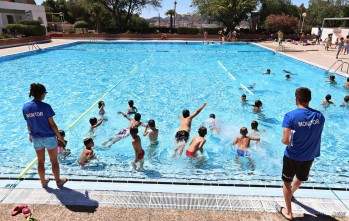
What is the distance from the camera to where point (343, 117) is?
884 centimetres

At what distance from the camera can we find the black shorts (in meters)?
3.34

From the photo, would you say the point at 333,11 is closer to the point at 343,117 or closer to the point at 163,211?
the point at 343,117

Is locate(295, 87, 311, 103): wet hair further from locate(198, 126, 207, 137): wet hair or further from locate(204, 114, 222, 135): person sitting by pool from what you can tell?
locate(204, 114, 222, 135): person sitting by pool

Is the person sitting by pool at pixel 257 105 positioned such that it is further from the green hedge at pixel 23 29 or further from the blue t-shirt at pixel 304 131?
the green hedge at pixel 23 29

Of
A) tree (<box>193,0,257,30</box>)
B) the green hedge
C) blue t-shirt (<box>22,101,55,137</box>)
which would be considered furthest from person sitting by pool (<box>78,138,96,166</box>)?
tree (<box>193,0,257,30</box>)

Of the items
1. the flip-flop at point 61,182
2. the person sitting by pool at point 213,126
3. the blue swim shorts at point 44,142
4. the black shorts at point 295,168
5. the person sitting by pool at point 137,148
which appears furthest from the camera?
the person sitting by pool at point 213,126

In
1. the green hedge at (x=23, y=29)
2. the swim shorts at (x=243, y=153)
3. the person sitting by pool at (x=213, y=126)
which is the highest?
the green hedge at (x=23, y=29)

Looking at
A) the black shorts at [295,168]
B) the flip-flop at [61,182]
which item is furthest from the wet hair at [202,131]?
the flip-flop at [61,182]

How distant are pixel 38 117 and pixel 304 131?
345 cm

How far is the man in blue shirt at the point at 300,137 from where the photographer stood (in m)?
3.10

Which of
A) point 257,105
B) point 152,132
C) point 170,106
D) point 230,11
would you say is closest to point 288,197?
point 152,132

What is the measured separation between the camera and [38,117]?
375 cm

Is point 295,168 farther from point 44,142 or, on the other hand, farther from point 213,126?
point 213,126

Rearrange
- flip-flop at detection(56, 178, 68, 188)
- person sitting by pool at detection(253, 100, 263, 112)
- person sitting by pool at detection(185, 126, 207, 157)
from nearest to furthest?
flip-flop at detection(56, 178, 68, 188)
person sitting by pool at detection(185, 126, 207, 157)
person sitting by pool at detection(253, 100, 263, 112)
